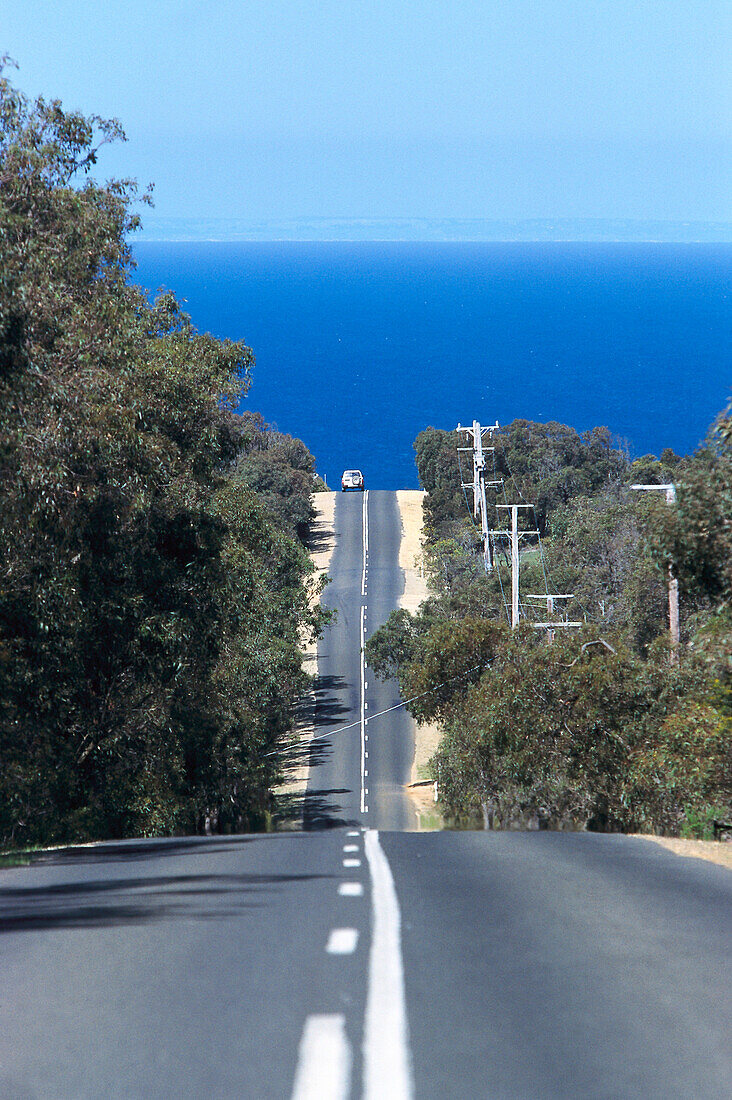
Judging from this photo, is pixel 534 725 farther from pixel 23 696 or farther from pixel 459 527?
pixel 459 527

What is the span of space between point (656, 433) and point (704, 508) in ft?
559

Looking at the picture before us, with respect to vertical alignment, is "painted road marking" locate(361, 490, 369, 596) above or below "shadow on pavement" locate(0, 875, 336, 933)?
above

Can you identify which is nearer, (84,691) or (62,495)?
(62,495)

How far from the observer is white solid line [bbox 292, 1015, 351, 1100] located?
333 cm

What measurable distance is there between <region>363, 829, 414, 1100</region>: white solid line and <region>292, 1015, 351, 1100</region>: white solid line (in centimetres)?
7

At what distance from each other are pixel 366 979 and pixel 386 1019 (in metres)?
0.56

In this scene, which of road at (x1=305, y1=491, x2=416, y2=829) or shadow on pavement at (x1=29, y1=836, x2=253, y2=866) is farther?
road at (x1=305, y1=491, x2=416, y2=829)

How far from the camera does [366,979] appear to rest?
4504mm

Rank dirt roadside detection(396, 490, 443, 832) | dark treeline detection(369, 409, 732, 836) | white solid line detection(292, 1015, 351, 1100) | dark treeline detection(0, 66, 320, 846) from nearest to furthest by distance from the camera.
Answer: white solid line detection(292, 1015, 351, 1100)
dark treeline detection(369, 409, 732, 836)
dark treeline detection(0, 66, 320, 846)
dirt roadside detection(396, 490, 443, 832)

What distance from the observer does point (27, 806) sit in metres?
15.9

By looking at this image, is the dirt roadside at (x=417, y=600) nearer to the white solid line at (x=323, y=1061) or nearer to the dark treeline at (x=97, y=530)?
the dark treeline at (x=97, y=530)

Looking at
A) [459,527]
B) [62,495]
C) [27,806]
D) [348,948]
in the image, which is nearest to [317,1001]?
[348,948]

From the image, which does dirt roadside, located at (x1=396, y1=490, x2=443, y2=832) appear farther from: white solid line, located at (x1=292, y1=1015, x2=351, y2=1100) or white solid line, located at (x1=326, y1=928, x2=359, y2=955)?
white solid line, located at (x1=292, y1=1015, x2=351, y2=1100)

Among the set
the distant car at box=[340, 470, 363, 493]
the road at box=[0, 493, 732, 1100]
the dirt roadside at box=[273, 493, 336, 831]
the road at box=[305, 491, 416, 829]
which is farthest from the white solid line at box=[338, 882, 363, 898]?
the distant car at box=[340, 470, 363, 493]
